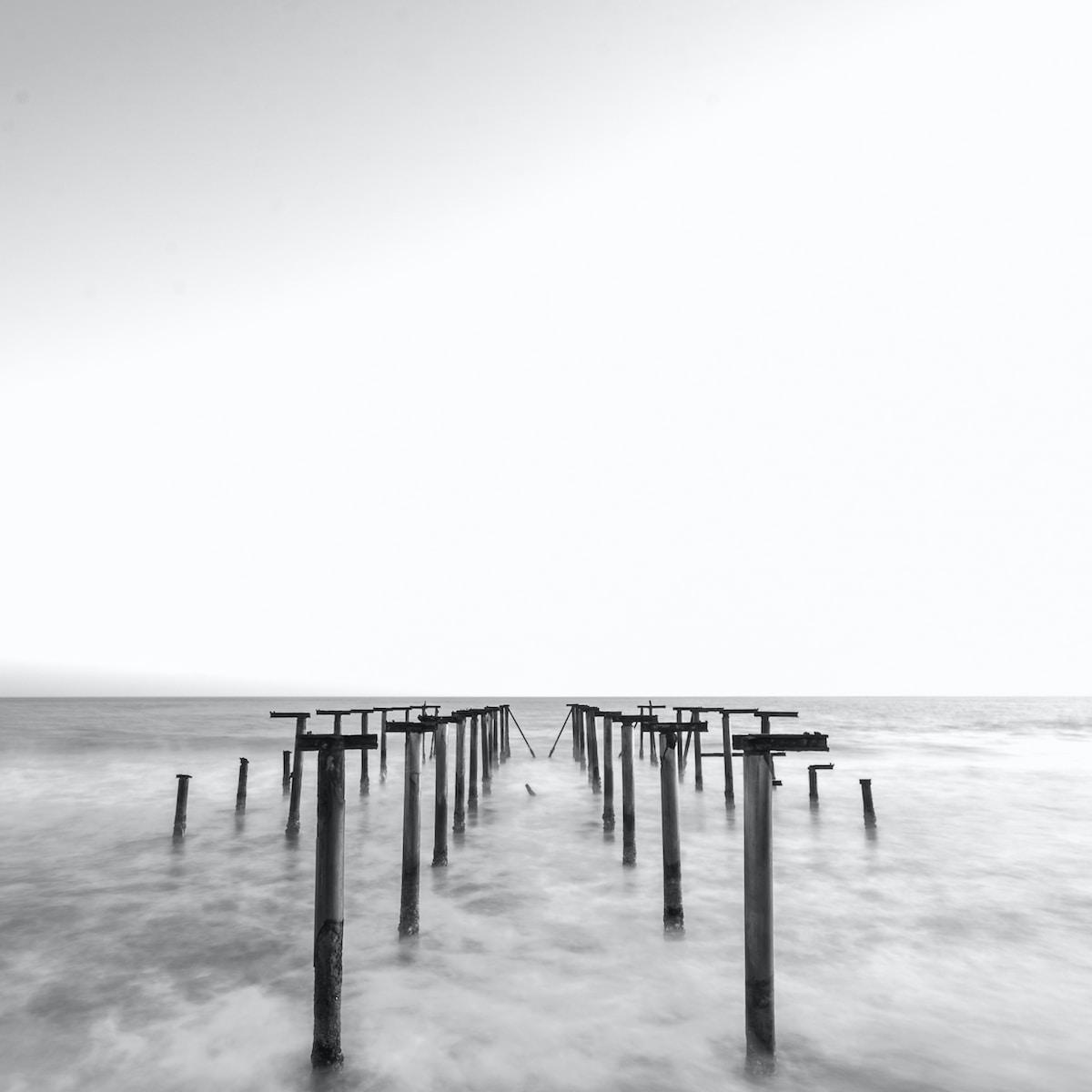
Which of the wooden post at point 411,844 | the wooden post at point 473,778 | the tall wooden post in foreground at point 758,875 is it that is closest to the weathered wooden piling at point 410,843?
the wooden post at point 411,844

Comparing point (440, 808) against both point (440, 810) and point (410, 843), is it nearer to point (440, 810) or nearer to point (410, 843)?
point (440, 810)

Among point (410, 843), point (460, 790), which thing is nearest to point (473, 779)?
point (460, 790)

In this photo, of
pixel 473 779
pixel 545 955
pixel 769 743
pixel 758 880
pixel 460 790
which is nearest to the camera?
pixel 758 880

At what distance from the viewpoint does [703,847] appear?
1438cm

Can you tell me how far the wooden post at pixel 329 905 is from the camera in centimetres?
586

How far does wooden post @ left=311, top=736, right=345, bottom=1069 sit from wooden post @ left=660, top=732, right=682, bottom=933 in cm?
385

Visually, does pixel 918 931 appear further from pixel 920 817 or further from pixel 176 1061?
pixel 920 817

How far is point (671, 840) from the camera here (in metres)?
8.76

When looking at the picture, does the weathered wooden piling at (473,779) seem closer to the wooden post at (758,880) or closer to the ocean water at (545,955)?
the ocean water at (545,955)

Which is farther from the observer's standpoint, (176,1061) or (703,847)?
(703,847)

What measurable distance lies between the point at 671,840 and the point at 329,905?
14.2 feet

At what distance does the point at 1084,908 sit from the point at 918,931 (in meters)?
3.54

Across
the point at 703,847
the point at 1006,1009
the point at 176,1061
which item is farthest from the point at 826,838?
the point at 176,1061

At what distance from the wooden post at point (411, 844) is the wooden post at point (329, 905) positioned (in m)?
2.60
